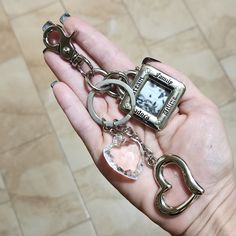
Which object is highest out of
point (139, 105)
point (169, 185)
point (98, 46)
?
point (98, 46)

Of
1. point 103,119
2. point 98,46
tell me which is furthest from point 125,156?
point 98,46

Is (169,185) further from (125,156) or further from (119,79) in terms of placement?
(119,79)

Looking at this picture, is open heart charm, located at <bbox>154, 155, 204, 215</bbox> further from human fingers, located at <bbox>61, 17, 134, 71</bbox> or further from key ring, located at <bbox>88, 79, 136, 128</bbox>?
human fingers, located at <bbox>61, 17, 134, 71</bbox>

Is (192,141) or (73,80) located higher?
(73,80)

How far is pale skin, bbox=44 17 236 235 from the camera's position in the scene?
89 centimetres

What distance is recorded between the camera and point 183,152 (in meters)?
0.90

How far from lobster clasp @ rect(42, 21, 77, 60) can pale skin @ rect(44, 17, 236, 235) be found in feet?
0.14

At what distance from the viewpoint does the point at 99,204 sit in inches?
54.8

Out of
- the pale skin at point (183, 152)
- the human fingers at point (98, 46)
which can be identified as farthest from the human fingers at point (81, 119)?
the human fingers at point (98, 46)

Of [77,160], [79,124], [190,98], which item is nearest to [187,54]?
Answer: [77,160]

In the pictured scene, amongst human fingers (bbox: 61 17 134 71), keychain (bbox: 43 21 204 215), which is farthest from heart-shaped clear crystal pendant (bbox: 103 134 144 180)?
human fingers (bbox: 61 17 134 71)

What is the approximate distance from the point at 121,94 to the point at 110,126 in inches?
3.1

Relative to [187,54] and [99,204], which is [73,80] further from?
[187,54]

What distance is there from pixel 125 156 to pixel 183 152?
0.12 metres
